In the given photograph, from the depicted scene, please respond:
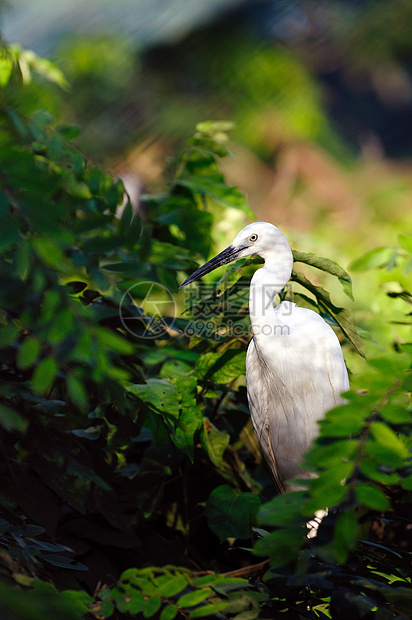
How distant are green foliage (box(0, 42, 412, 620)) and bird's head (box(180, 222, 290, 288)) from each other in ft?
0.15

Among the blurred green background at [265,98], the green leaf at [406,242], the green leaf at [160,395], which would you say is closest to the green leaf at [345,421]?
the green leaf at [160,395]

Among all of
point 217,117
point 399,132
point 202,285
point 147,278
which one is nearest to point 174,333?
point 202,285

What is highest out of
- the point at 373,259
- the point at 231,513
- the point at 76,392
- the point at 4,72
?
the point at 4,72

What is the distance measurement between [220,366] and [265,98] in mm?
2350

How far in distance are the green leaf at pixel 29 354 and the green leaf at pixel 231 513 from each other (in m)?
0.73

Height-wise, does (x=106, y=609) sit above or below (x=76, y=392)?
below

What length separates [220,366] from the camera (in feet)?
4.05

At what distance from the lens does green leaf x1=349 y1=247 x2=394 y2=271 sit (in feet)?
5.02

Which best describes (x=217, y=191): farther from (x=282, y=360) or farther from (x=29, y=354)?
(x=29, y=354)

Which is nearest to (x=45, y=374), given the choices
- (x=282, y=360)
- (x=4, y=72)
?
(x=282, y=360)

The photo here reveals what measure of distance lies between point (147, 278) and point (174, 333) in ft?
1.13

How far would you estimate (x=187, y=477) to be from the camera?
53.4 inches

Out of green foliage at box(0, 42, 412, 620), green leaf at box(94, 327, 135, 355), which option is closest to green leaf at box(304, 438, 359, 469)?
green foliage at box(0, 42, 412, 620)

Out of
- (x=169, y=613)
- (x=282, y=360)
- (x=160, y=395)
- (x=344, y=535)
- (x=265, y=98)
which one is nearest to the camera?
(x=344, y=535)
